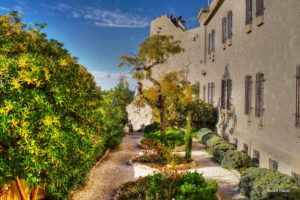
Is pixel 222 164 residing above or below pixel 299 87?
below

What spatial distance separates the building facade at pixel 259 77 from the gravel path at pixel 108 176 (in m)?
5.65

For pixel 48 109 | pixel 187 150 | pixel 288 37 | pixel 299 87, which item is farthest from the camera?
pixel 187 150

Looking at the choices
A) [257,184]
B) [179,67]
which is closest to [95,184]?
[257,184]

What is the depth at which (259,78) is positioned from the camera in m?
15.0

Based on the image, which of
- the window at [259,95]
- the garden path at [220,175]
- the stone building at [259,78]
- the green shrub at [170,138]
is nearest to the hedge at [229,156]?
the garden path at [220,175]

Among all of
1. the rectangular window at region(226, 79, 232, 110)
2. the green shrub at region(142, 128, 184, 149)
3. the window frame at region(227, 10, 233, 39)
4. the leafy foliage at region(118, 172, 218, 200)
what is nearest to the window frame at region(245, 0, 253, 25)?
the window frame at region(227, 10, 233, 39)

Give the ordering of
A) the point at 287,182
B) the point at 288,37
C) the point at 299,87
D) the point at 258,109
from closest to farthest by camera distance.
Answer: the point at 287,182 < the point at 299,87 < the point at 288,37 < the point at 258,109

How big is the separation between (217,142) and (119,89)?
21.0 meters

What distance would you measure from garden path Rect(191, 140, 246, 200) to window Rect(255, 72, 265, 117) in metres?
2.84

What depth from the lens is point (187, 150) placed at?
16797 millimetres

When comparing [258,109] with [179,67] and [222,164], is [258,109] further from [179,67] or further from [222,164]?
[179,67]

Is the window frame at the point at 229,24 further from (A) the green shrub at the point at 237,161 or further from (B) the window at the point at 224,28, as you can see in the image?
(A) the green shrub at the point at 237,161

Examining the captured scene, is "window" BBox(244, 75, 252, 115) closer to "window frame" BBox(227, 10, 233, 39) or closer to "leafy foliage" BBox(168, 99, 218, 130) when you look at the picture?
"window frame" BBox(227, 10, 233, 39)

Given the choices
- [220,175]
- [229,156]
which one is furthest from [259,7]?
[220,175]
